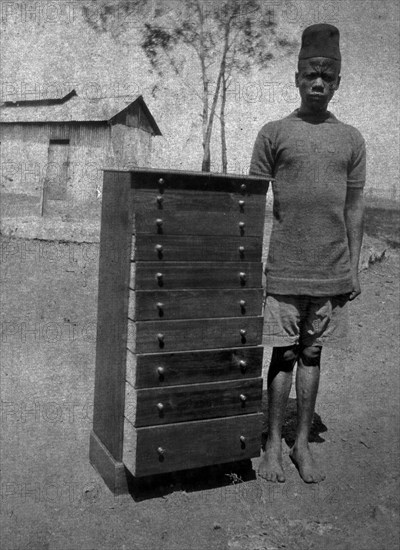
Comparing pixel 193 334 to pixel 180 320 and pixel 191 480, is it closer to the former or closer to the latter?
pixel 180 320

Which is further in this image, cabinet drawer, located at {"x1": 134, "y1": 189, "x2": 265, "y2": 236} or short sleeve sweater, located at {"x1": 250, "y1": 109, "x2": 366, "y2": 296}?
short sleeve sweater, located at {"x1": 250, "y1": 109, "x2": 366, "y2": 296}

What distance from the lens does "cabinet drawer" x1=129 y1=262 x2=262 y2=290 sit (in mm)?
3242

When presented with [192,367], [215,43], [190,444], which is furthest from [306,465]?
[215,43]

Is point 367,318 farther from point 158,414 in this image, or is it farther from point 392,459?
point 158,414

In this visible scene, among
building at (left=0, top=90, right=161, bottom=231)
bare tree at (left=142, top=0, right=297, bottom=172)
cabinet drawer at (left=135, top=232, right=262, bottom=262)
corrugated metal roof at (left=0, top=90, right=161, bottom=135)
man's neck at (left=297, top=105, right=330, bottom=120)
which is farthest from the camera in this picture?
corrugated metal roof at (left=0, top=90, right=161, bottom=135)

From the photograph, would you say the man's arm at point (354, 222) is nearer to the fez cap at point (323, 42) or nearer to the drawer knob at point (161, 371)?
the fez cap at point (323, 42)

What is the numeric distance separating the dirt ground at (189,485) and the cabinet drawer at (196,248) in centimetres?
134

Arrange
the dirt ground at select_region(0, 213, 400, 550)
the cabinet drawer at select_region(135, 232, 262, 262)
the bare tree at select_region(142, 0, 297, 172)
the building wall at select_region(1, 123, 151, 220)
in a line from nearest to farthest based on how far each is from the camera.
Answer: the dirt ground at select_region(0, 213, 400, 550) < the cabinet drawer at select_region(135, 232, 262, 262) < the bare tree at select_region(142, 0, 297, 172) < the building wall at select_region(1, 123, 151, 220)

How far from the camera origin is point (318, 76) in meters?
3.56

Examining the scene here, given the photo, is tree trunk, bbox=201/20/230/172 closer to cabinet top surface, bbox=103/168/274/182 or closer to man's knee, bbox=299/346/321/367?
man's knee, bbox=299/346/321/367

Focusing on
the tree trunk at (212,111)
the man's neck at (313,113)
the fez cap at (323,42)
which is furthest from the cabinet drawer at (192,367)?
the tree trunk at (212,111)

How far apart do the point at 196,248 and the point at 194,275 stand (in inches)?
5.9

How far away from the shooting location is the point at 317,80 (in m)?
3.55

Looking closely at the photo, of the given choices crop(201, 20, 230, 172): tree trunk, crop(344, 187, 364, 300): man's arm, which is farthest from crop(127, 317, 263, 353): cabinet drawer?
crop(201, 20, 230, 172): tree trunk
